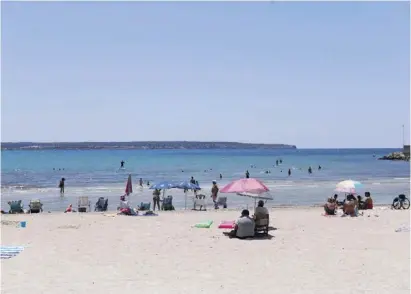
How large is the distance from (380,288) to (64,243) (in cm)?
799

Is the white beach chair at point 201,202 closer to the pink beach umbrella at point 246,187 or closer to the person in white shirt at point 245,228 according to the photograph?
the pink beach umbrella at point 246,187

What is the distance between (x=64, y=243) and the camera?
45.6 feet

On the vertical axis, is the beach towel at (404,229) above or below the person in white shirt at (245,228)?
below

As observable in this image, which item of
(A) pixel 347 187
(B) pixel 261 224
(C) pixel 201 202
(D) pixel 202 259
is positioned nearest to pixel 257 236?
(B) pixel 261 224

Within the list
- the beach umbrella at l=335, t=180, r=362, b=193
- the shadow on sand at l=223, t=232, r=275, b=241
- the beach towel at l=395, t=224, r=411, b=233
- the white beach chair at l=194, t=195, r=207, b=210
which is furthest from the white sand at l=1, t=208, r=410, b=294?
the white beach chair at l=194, t=195, r=207, b=210

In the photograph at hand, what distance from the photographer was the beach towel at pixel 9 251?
11.9 m

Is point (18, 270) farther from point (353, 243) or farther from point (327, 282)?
point (353, 243)

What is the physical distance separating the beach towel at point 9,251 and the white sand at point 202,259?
182 mm

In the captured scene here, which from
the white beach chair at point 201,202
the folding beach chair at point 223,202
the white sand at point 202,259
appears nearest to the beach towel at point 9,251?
the white sand at point 202,259

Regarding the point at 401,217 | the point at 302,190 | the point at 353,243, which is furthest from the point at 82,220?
the point at 302,190

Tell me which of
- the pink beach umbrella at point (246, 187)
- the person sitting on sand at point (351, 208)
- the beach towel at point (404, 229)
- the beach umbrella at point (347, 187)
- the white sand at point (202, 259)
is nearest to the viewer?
the white sand at point (202, 259)

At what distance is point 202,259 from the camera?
1178 cm

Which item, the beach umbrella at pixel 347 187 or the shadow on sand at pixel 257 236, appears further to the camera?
the beach umbrella at pixel 347 187

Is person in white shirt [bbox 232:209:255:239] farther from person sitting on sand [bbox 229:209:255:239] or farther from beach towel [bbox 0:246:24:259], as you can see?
beach towel [bbox 0:246:24:259]
